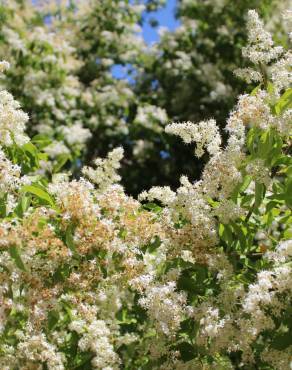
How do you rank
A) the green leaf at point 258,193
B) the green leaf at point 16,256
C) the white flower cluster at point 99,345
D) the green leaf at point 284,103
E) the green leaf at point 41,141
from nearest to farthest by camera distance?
the green leaf at point 16,256
the white flower cluster at point 99,345
the green leaf at point 258,193
the green leaf at point 284,103
the green leaf at point 41,141

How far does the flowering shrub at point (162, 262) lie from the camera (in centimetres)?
271

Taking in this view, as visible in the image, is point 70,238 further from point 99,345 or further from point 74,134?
point 74,134

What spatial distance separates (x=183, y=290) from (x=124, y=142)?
8.42 metres

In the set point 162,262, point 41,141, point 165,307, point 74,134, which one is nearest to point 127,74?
point 74,134

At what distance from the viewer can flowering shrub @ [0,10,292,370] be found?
2713mm

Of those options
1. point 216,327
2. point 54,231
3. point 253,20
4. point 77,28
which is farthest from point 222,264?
point 77,28

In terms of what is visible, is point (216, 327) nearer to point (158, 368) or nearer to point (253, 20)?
point (158, 368)

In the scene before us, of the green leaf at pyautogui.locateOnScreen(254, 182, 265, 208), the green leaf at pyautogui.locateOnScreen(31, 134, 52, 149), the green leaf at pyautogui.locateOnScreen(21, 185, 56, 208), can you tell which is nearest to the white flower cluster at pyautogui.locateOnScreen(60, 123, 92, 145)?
the green leaf at pyautogui.locateOnScreen(31, 134, 52, 149)

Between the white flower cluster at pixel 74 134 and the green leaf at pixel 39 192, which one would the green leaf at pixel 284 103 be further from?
the white flower cluster at pixel 74 134

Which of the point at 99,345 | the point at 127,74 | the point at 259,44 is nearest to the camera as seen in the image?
the point at 99,345

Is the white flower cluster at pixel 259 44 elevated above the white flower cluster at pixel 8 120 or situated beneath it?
elevated above

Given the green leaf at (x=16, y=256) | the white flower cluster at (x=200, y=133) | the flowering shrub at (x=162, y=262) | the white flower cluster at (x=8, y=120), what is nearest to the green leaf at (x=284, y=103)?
the flowering shrub at (x=162, y=262)

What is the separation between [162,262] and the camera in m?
3.09

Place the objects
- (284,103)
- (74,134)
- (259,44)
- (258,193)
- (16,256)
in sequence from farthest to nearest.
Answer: (74,134) < (259,44) < (284,103) < (258,193) < (16,256)
